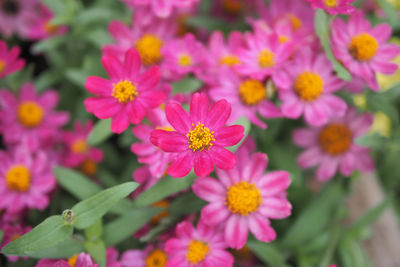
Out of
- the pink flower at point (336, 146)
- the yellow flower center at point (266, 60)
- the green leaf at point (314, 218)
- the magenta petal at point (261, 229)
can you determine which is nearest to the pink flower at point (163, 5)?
the yellow flower center at point (266, 60)

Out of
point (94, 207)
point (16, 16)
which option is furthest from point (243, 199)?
point (16, 16)

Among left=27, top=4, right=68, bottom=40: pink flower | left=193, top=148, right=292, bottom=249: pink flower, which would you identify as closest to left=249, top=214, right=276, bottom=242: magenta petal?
left=193, top=148, right=292, bottom=249: pink flower

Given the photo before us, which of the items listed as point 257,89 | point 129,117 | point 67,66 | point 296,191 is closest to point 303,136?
point 296,191

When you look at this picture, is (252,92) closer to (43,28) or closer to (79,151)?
(79,151)

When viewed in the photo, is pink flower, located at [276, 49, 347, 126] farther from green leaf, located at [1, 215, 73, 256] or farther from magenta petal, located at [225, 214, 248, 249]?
green leaf, located at [1, 215, 73, 256]

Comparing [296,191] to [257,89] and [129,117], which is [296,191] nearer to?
[257,89]

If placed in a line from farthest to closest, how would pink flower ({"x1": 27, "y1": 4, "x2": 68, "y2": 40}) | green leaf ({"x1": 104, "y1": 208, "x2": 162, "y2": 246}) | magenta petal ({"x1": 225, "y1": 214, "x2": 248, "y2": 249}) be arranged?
pink flower ({"x1": 27, "y1": 4, "x2": 68, "y2": 40}), green leaf ({"x1": 104, "y1": 208, "x2": 162, "y2": 246}), magenta petal ({"x1": 225, "y1": 214, "x2": 248, "y2": 249})
